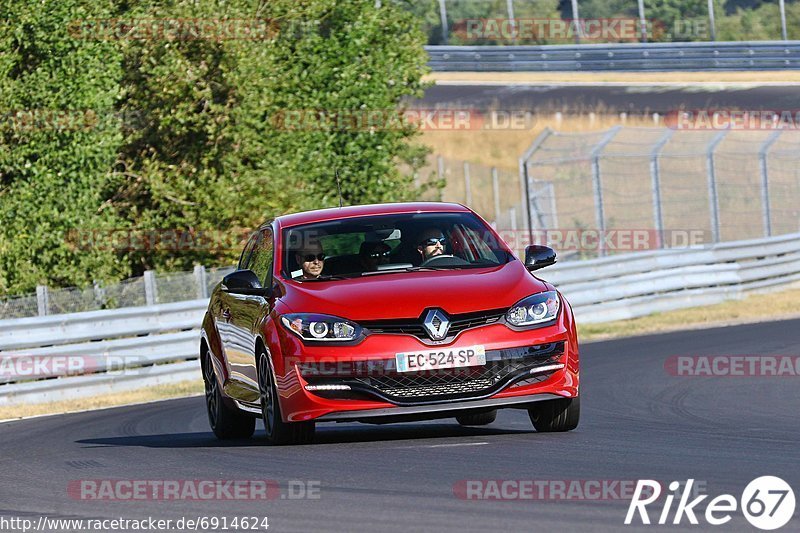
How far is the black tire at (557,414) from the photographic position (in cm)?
1012

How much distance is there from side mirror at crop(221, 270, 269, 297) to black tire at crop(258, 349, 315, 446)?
16.9 inches

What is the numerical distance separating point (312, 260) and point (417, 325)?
1.48 metres

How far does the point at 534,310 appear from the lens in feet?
32.1

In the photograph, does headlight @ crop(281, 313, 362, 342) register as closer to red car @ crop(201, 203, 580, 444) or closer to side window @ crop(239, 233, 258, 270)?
red car @ crop(201, 203, 580, 444)

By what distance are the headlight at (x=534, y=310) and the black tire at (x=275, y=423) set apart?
1.40 meters

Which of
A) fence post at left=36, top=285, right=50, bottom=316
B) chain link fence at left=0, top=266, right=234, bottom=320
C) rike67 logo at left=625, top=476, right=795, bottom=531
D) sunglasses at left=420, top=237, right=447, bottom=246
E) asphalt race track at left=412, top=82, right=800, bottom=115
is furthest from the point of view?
asphalt race track at left=412, top=82, right=800, bottom=115

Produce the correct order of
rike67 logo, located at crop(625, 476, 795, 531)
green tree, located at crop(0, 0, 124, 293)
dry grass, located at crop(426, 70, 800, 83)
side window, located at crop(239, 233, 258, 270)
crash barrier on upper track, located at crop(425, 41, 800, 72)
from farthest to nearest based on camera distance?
crash barrier on upper track, located at crop(425, 41, 800, 72) → dry grass, located at crop(426, 70, 800, 83) → green tree, located at crop(0, 0, 124, 293) → side window, located at crop(239, 233, 258, 270) → rike67 logo, located at crop(625, 476, 795, 531)

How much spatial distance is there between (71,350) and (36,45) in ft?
23.3

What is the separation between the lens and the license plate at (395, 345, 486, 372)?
941 cm

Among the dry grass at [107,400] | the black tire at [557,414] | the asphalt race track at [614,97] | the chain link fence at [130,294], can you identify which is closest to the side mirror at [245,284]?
the black tire at [557,414]

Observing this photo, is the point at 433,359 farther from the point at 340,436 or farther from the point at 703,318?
the point at 703,318

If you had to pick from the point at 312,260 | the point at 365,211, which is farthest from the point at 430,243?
the point at 312,260

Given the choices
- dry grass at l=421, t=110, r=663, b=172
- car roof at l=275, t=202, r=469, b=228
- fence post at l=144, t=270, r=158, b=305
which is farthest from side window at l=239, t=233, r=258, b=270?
dry grass at l=421, t=110, r=663, b=172

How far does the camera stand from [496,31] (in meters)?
62.7
